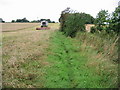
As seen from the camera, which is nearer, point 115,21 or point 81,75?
point 81,75

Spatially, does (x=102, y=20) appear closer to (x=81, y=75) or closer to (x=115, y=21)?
(x=115, y=21)

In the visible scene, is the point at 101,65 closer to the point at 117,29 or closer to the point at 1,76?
the point at 117,29

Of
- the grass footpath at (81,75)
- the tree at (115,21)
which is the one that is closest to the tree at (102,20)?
the tree at (115,21)

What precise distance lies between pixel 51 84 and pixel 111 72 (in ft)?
7.54

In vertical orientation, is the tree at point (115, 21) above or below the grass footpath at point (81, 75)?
above

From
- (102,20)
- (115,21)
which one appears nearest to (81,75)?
(115,21)

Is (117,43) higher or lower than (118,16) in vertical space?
lower

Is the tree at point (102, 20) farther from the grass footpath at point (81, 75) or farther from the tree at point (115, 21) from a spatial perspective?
the grass footpath at point (81, 75)

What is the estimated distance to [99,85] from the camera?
19.6ft

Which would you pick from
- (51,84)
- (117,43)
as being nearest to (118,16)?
(117,43)

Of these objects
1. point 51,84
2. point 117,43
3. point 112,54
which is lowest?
point 51,84

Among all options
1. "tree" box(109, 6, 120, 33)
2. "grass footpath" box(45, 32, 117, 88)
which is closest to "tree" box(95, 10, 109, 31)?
"tree" box(109, 6, 120, 33)

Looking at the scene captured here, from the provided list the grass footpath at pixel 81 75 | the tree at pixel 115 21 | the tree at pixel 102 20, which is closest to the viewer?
the grass footpath at pixel 81 75

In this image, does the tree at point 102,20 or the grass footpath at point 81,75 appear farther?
the tree at point 102,20
